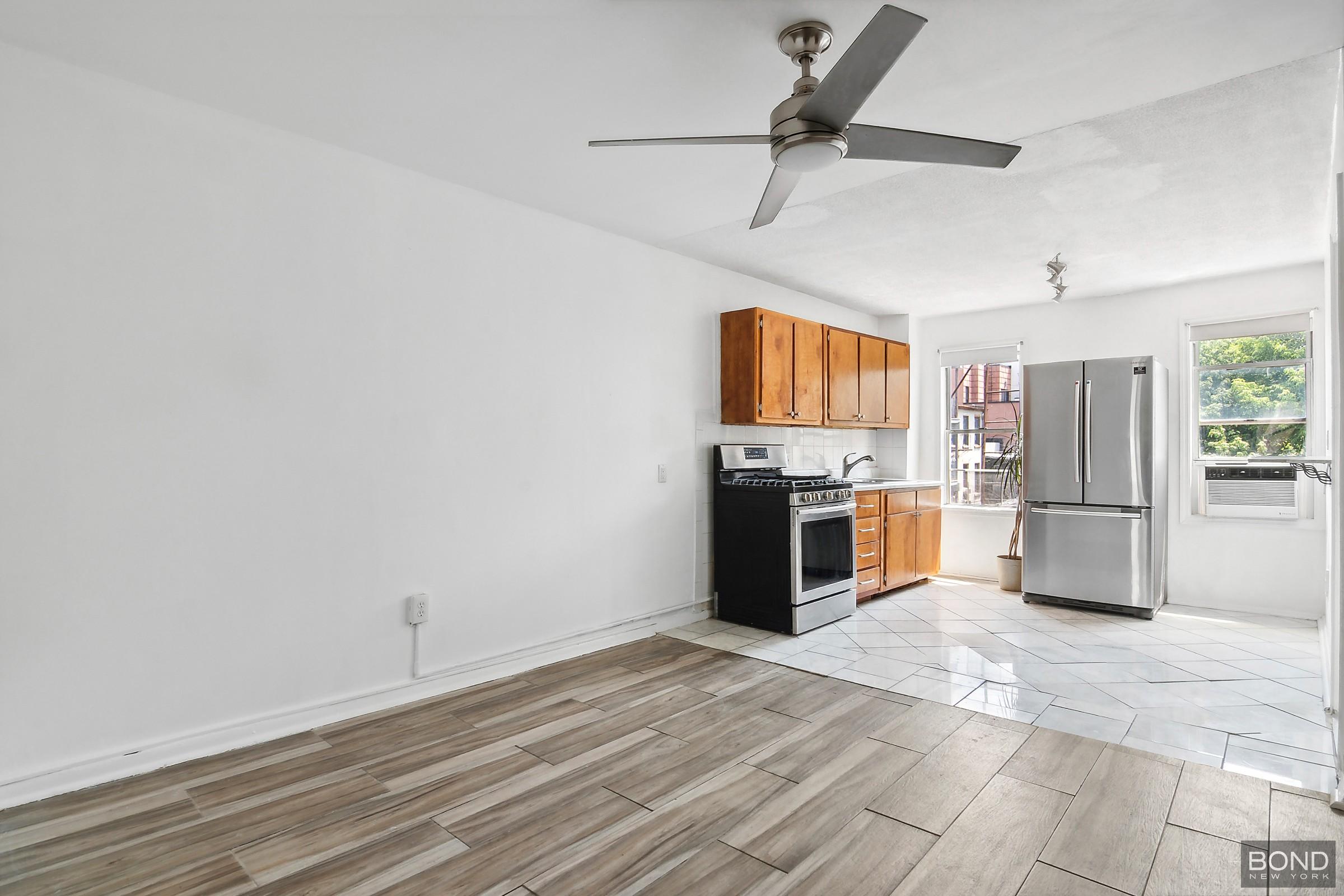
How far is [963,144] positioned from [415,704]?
3.14 metres

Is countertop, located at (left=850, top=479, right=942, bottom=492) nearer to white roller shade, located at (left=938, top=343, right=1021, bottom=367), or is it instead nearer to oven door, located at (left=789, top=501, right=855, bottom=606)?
oven door, located at (left=789, top=501, right=855, bottom=606)

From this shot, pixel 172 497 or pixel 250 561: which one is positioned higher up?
pixel 172 497

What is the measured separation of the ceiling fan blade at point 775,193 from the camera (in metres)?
2.48

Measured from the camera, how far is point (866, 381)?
5863 mm

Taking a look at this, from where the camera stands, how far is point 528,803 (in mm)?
2223

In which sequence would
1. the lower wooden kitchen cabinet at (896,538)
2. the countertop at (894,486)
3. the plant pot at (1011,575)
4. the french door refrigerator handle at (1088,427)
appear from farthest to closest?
the plant pot at (1011,575) < the countertop at (894,486) < the lower wooden kitchen cabinet at (896,538) < the french door refrigerator handle at (1088,427)

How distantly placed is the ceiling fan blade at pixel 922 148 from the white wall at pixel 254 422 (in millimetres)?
2034

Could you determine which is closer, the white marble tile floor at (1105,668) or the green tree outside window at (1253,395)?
the white marble tile floor at (1105,668)

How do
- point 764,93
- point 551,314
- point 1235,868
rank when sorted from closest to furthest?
point 1235,868 → point 764,93 → point 551,314

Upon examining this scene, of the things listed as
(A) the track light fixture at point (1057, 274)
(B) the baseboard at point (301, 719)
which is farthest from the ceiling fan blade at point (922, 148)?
(B) the baseboard at point (301, 719)

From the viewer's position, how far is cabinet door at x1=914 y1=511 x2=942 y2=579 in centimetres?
588

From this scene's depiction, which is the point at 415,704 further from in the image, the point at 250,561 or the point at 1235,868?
the point at 1235,868

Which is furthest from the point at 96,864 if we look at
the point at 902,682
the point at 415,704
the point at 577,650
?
the point at 902,682

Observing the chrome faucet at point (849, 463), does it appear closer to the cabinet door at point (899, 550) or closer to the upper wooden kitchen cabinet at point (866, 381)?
the upper wooden kitchen cabinet at point (866, 381)
